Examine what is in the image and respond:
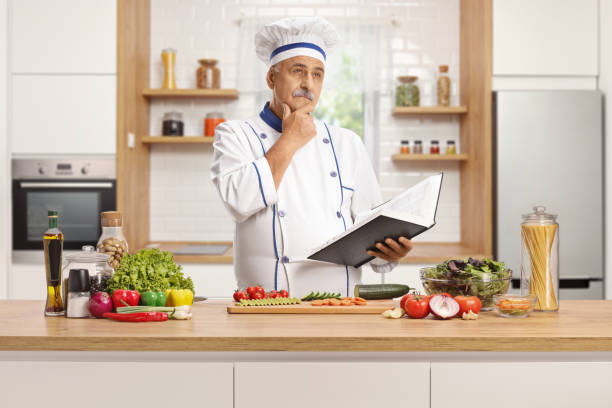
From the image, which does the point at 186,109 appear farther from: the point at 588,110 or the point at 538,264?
the point at 538,264

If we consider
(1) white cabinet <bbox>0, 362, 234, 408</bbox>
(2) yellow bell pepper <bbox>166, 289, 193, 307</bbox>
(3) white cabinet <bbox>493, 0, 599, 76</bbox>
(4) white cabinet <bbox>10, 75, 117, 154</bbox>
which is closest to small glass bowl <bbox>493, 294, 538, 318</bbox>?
(1) white cabinet <bbox>0, 362, 234, 408</bbox>

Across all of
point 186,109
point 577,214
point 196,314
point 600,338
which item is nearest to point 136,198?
point 186,109

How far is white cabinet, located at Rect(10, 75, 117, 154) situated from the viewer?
12.2 ft

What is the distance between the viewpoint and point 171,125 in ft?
14.1

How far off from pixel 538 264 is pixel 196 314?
983mm

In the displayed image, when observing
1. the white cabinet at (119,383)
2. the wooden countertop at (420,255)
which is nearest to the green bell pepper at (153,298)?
the white cabinet at (119,383)

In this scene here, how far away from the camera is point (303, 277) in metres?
2.26

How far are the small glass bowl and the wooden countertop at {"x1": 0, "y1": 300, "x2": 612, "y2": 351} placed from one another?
3 centimetres

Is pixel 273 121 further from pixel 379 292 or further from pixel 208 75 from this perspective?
pixel 208 75

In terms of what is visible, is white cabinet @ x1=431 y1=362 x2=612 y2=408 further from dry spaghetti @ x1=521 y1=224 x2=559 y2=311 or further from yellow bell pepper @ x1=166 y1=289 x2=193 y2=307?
yellow bell pepper @ x1=166 y1=289 x2=193 y2=307

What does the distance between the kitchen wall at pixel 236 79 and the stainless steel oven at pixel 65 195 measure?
76cm

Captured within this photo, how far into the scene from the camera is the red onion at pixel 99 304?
1.64 meters

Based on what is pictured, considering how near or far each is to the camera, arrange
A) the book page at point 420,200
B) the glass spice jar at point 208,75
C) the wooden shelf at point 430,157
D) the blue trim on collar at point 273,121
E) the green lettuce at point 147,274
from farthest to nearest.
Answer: the glass spice jar at point 208,75
the wooden shelf at point 430,157
the blue trim on collar at point 273,121
the book page at point 420,200
the green lettuce at point 147,274

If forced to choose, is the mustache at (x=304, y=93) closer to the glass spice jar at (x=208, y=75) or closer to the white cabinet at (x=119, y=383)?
the white cabinet at (x=119, y=383)
